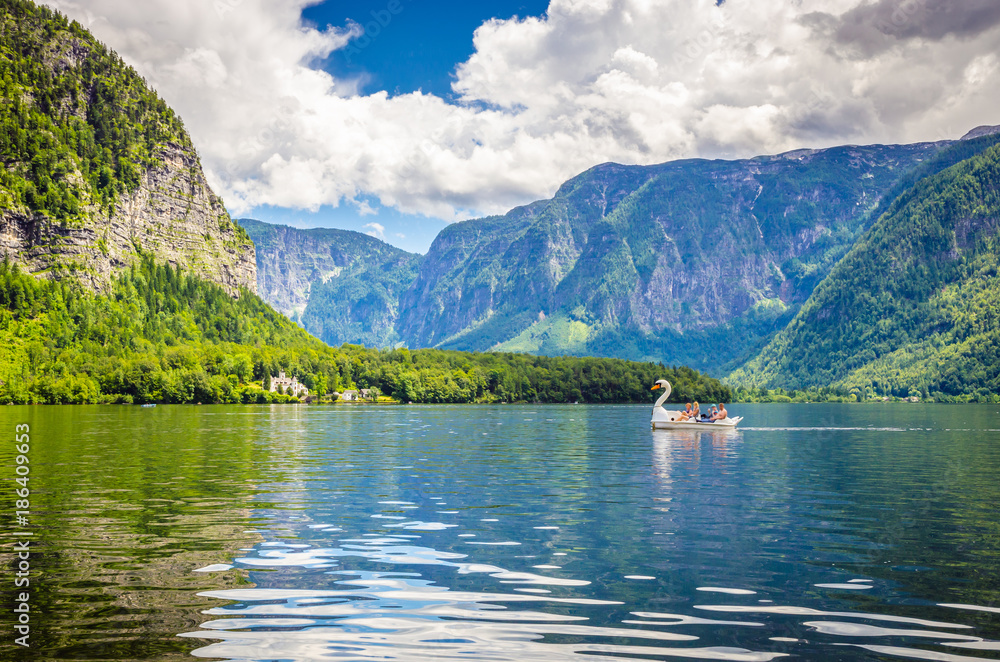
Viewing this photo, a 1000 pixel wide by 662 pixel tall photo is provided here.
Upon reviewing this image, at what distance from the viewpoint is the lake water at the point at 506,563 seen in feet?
51.7

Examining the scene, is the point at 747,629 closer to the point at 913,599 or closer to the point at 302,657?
the point at 913,599

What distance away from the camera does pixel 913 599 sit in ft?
Answer: 62.2

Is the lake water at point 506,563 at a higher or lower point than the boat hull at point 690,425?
higher

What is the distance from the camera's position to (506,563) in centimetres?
2303

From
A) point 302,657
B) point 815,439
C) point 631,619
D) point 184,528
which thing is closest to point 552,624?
point 631,619

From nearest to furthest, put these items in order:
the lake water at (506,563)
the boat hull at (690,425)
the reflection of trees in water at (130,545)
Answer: the lake water at (506,563), the reflection of trees in water at (130,545), the boat hull at (690,425)

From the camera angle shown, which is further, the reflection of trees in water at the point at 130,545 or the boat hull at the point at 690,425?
the boat hull at the point at 690,425

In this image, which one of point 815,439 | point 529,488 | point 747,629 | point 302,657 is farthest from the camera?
point 815,439

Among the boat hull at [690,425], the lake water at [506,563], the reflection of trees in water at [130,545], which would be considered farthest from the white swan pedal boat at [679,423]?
the reflection of trees in water at [130,545]

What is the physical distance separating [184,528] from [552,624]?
17.0m

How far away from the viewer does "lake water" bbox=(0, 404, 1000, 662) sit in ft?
51.7

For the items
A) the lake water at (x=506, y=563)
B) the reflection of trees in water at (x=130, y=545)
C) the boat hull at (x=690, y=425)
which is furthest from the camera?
the boat hull at (x=690, y=425)

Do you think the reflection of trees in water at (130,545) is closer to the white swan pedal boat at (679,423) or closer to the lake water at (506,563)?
the lake water at (506,563)

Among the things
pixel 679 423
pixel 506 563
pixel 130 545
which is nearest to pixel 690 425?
pixel 679 423
